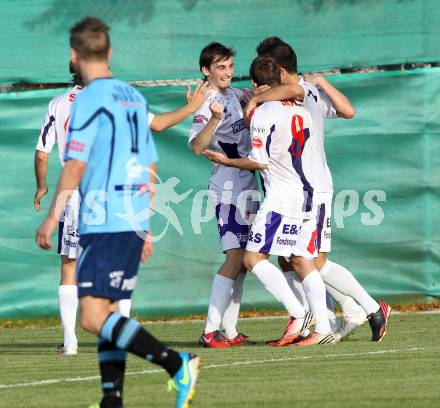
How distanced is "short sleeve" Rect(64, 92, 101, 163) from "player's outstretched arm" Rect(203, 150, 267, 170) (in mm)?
3040

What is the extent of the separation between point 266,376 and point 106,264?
1.77 m

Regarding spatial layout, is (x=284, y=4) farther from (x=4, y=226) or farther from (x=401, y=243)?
(x=4, y=226)

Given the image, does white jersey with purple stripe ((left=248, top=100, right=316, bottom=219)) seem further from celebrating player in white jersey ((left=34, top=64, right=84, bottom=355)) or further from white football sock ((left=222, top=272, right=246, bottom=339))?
celebrating player in white jersey ((left=34, top=64, right=84, bottom=355))

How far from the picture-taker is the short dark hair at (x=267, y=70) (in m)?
8.48

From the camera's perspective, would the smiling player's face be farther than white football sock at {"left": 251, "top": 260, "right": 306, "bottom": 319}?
Yes

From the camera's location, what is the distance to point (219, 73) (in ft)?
29.1

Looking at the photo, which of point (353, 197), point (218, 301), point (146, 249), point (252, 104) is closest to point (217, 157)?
point (252, 104)

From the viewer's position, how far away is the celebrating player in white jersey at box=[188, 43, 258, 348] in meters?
8.78

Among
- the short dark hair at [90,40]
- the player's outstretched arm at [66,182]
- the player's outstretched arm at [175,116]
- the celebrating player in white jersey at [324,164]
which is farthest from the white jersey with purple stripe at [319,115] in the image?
the player's outstretched arm at [66,182]

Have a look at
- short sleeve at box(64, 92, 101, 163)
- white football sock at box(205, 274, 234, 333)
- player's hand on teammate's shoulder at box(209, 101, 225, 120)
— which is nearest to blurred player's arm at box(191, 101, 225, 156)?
player's hand on teammate's shoulder at box(209, 101, 225, 120)

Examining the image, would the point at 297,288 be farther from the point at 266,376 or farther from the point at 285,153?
the point at 266,376

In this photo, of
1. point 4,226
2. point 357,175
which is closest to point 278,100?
point 357,175

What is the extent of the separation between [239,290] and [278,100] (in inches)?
60.8

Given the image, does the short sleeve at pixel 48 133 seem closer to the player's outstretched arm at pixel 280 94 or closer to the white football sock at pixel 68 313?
the white football sock at pixel 68 313
